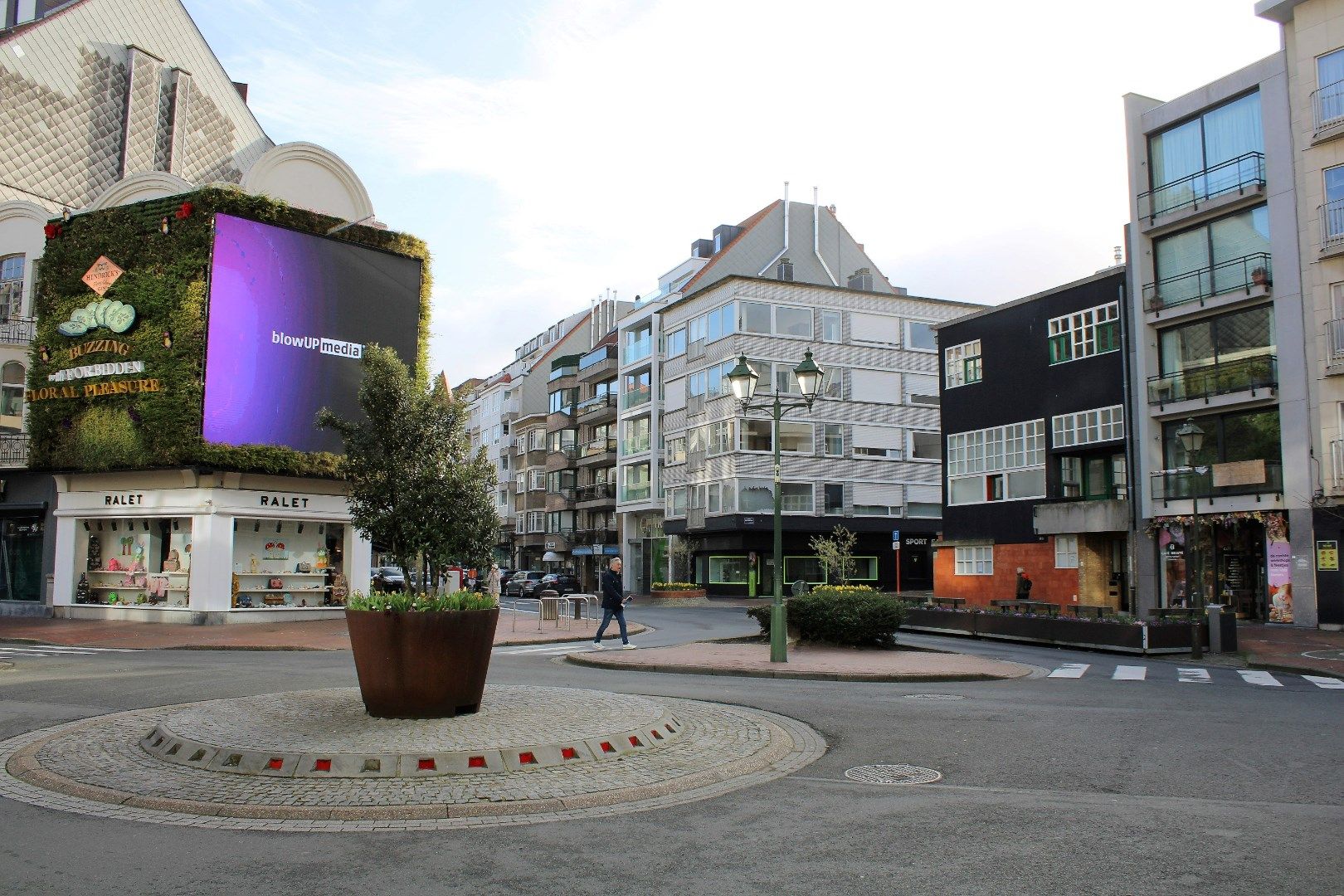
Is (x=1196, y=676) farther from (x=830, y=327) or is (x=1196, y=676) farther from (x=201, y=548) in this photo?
(x=830, y=327)

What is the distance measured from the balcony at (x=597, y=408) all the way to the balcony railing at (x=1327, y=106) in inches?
1709

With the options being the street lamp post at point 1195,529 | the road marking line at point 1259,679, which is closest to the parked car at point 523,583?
the street lamp post at point 1195,529

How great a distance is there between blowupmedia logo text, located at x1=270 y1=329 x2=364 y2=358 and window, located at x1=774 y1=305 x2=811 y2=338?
27.9 meters

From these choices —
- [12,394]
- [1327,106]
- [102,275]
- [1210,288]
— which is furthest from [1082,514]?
[12,394]

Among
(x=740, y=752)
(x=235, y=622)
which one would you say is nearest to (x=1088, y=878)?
(x=740, y=752)

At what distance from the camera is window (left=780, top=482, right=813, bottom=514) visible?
5425 centimetres

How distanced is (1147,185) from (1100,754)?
29.4m

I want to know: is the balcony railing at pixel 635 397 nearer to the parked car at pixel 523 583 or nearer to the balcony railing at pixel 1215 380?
the parked car at pixel 523 583

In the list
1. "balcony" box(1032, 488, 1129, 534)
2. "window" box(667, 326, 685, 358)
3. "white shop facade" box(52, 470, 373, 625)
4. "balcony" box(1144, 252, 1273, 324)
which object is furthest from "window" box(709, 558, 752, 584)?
"balcony" box(1144, 252, 1273, 324)

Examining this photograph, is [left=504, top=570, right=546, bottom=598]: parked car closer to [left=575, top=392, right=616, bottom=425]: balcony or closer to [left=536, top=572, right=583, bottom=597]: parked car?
[left=536, top=572, right=583, bottom=597]: parked car

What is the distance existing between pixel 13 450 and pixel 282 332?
1075 cm

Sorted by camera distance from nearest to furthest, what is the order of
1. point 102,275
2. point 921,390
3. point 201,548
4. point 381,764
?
point 381,764 < point 201,548 < point 102,275 < point 921,390

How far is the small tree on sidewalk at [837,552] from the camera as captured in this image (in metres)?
49.6

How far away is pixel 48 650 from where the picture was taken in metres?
21.0
